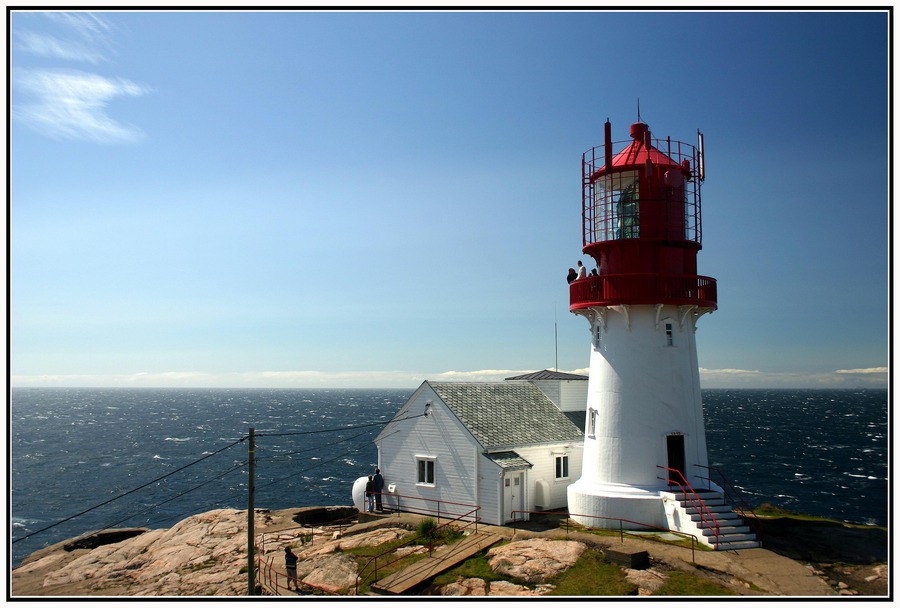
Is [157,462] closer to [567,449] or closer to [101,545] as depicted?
[101,545]

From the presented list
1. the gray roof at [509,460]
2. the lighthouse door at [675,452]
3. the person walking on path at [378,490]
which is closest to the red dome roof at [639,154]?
the lighthouse door at [675,452]

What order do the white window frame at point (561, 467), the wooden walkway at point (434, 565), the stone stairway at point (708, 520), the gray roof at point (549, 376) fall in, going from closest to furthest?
the wooden walkway at point (434, 565), the stone stairway at point (708, 520), the white window frame at point (561, 467), the gray roof at point (549, 376)

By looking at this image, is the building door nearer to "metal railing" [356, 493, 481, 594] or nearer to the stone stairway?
"metal railing" [356, 493, 481, 594]

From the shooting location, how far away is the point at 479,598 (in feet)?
59.5

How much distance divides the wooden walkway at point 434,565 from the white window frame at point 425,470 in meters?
4.05

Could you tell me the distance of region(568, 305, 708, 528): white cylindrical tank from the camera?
25500mm

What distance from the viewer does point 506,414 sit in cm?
3052

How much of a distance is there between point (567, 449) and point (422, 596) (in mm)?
12067

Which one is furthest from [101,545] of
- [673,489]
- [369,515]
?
[673,489]

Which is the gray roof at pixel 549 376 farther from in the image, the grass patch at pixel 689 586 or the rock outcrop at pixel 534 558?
the grass patch at pixel 689 586

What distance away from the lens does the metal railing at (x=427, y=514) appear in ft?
73.1

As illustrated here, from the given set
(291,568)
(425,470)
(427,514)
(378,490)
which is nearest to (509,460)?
(425,470)

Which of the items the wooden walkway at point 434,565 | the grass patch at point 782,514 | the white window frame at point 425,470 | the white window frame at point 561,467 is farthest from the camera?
the white window frame at point 561,467

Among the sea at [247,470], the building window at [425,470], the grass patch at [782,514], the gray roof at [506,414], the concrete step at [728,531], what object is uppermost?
the gray roof at [506,414]
